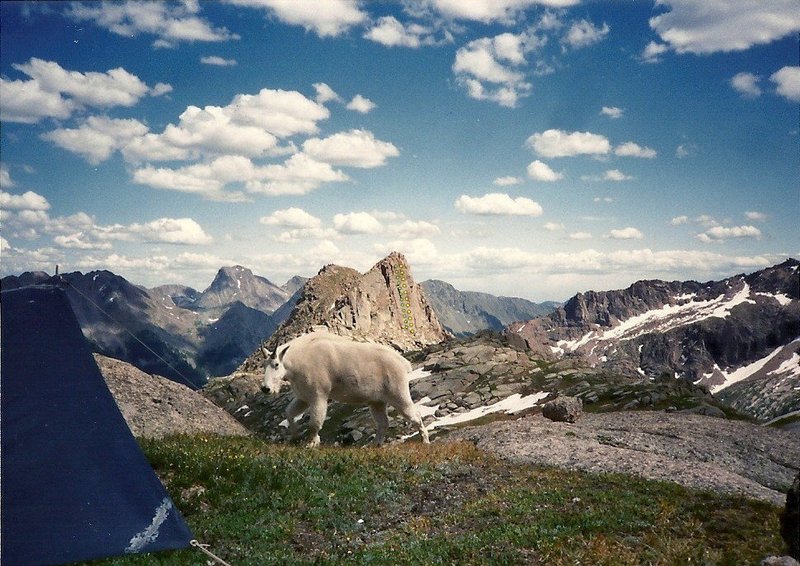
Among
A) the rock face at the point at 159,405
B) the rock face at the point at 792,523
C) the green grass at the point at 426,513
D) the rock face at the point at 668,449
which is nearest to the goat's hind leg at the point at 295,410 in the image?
the green grass at the point at 426,513

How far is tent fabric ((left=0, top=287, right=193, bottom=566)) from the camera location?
11008 millimetres

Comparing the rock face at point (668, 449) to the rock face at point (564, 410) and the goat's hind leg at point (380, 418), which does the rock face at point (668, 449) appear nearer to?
the rock face at point (564, 410)

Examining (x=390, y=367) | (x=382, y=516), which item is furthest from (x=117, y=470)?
(x=390, y=367)

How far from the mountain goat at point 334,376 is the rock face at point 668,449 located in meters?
4.81

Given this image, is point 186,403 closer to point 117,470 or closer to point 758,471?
point 117,470

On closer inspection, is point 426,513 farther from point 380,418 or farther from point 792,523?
point 380,418

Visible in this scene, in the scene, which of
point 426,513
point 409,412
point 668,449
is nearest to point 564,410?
point 668,449

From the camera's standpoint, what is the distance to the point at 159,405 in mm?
29719

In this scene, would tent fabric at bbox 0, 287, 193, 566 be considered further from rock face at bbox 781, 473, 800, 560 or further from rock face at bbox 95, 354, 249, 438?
rock face at bbox 95, 354, 249, 438

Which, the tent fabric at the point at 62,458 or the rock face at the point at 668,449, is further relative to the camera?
the rock face at the point at 668,449

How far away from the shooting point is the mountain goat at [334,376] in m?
22.6

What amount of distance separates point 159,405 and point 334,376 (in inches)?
439

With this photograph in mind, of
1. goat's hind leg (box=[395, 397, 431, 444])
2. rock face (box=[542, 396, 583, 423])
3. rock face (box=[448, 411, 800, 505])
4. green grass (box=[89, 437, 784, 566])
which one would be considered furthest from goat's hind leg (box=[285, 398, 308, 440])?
rock face (box=[542, 396, 583, 423])

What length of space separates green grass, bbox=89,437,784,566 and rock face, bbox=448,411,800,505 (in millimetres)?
3022
